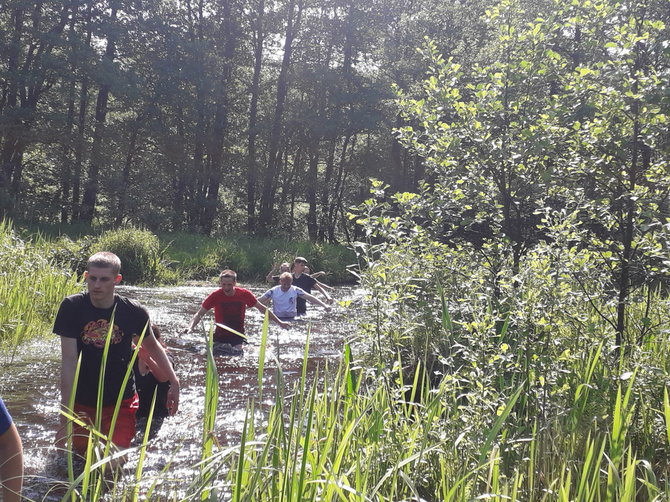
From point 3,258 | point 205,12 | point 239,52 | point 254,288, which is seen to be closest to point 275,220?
point 239,52

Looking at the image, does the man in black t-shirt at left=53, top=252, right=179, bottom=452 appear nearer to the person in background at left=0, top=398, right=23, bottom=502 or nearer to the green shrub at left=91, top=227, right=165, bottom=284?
the person in background at left=0, top=398, right=23, bottom=502

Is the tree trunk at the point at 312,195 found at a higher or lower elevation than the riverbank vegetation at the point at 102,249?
higher

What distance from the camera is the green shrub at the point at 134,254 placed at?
54.1 ft

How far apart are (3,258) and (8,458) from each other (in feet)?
26.6

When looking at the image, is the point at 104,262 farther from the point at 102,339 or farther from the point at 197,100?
the point at 197,100

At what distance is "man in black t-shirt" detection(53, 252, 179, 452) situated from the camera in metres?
4.18

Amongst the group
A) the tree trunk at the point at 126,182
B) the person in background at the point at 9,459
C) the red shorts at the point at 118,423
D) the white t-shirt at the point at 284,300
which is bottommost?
the red shorts at the point at 118,423

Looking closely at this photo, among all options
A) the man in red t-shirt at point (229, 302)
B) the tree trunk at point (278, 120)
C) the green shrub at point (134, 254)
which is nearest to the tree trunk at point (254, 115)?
the tree trunk at point (278, 120)

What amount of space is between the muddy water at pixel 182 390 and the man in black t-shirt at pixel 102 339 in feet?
1.27

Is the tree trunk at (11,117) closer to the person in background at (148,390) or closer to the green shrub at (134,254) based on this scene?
the green shrub at (134,254)

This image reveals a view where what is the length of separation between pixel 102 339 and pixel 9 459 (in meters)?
2.17

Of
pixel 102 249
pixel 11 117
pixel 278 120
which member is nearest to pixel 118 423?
pixel 102 249

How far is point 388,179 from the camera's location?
37.2 meters

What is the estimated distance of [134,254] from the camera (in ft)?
55.3
